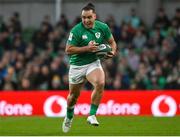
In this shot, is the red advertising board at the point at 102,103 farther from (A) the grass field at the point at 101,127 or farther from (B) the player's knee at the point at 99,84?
(B) the player's knee at the point at 99,84

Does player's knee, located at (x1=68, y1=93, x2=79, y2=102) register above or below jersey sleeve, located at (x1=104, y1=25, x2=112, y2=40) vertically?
below

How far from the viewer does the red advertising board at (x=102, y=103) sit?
2200 cm

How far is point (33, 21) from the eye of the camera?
101ft

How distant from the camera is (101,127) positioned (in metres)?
16.4

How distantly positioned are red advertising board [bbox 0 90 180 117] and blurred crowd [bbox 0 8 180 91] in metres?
1.35

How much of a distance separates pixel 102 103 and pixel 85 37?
793 centimetres

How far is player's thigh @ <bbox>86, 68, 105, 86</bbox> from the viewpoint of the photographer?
47.0 feet

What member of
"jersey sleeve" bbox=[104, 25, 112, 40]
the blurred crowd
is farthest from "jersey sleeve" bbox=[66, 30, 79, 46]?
the blurred crowd

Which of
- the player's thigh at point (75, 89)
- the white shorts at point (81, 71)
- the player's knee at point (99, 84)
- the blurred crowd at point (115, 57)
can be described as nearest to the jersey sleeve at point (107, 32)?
the white shorts at point (81, 71)

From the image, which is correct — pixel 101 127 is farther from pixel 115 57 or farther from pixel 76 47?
pixel 115 57

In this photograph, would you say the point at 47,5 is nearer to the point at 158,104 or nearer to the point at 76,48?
the point at 158,104

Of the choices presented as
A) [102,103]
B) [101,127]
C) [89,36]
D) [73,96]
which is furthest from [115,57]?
[89,36]

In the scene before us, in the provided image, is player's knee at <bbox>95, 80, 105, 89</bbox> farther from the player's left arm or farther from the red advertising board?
the red advertising board

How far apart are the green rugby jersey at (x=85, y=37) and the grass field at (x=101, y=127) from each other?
1448mm
